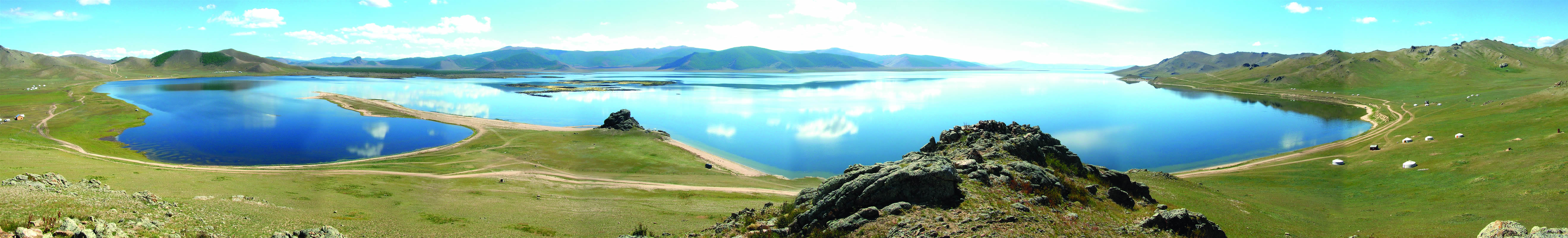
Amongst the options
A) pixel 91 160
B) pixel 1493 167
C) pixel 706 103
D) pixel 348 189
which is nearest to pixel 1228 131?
pixel 1493 167

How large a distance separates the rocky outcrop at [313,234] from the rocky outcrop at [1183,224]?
21858 millimetres

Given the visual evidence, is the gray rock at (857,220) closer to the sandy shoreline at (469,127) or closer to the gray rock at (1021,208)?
the gray rock at (1021,208)

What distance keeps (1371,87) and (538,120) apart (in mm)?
164256

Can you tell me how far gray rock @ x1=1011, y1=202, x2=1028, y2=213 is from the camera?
55.4 feet

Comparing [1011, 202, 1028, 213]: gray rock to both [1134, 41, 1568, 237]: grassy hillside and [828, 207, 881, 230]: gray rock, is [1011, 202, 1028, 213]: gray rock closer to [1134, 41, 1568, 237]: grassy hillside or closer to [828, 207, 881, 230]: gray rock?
[828, 207, 881, 230]: gray rock

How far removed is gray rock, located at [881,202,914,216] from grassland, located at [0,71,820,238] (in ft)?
24.7

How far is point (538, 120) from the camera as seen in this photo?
3086 inches

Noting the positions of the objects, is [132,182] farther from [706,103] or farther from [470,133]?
[706,103]

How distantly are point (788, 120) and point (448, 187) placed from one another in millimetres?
48642

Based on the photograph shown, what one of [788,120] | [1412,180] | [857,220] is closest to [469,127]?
[788,120]

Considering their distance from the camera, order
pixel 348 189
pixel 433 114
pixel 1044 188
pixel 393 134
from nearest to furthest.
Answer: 1. pixel 1044 188
2. pixel 348 189
3. pixel 393 134
4. pixel 433 114

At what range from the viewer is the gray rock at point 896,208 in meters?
16.5

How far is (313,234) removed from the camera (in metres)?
15.0

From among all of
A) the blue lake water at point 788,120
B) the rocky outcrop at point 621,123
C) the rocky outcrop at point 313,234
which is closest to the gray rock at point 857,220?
the rocky outcrop at point 313,234
